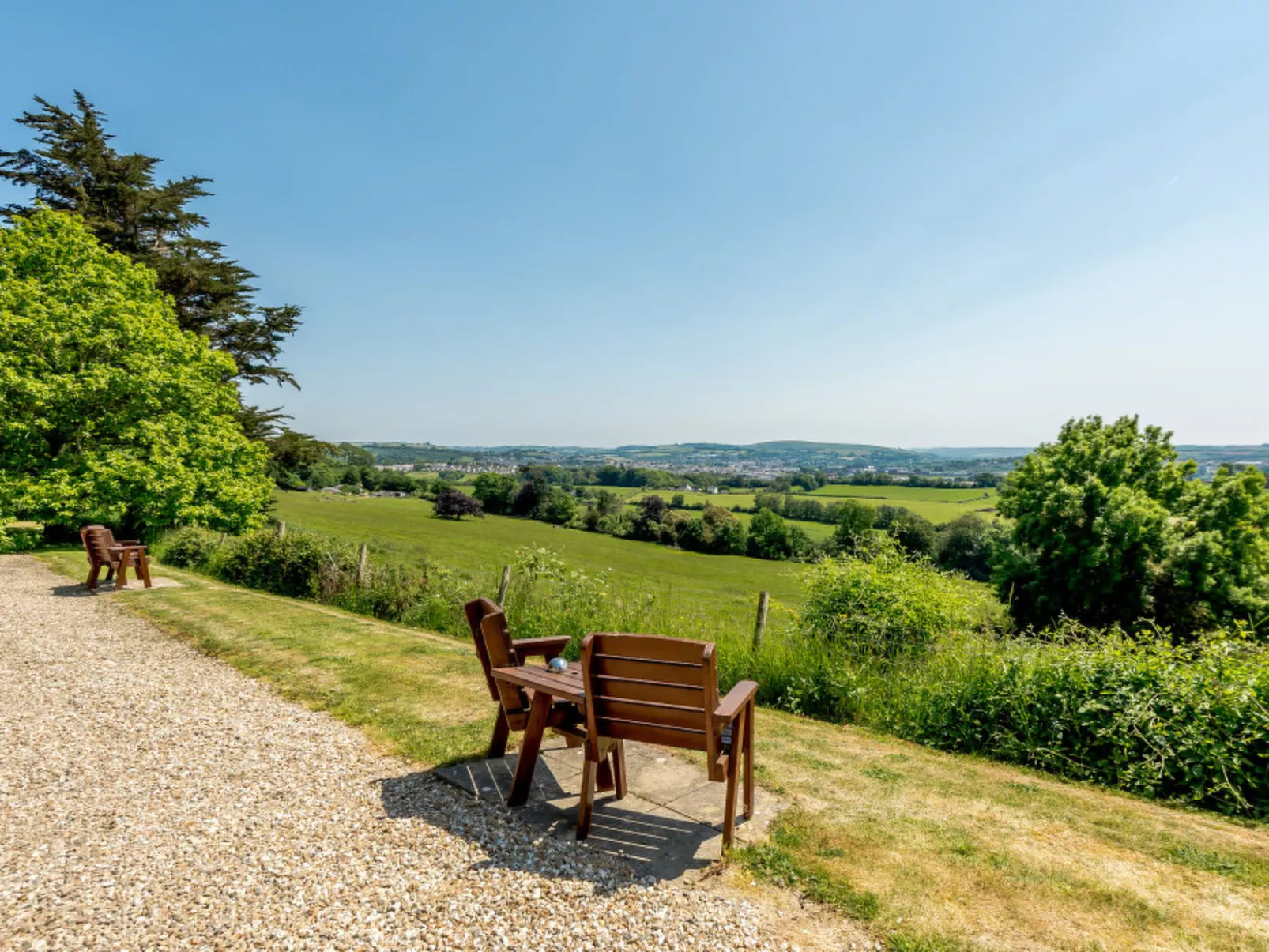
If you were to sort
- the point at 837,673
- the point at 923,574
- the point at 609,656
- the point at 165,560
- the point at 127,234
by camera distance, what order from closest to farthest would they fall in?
the point at 609,656 < the point at 837,673 < the point at 923,574 < the point at 165,560 < the point at 127,234

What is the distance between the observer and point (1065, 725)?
16.6ft

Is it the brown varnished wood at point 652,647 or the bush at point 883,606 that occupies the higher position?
the brown varnished wood at point 652,647

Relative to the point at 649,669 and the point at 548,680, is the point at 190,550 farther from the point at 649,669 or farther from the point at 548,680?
the point at 649,669

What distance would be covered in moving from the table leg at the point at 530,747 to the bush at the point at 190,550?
14.2 meters

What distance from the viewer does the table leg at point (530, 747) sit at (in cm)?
368

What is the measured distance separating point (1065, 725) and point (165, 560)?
747 inches

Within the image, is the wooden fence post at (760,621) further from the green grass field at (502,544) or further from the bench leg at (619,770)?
the green grass field at (502,544)

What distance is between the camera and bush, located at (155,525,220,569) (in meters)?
15.0

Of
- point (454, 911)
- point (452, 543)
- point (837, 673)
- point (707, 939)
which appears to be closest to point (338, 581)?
point (837, 673)

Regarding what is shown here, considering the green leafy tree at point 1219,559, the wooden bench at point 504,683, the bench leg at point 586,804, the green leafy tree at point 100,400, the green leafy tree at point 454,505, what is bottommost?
the green leafy tree at point 454,505

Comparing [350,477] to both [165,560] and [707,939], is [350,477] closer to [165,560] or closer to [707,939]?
[165,560]

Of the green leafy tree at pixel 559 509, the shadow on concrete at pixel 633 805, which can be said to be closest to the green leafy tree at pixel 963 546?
the green leafy tree at pixel 559 509

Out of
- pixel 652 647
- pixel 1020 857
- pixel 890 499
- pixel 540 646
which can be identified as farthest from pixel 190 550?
pixel 890 499

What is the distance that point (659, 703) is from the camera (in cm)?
320
